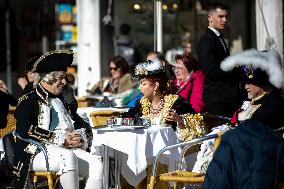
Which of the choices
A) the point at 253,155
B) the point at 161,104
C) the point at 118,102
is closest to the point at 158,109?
the point at 161,104

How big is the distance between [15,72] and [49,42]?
1844 millimetres

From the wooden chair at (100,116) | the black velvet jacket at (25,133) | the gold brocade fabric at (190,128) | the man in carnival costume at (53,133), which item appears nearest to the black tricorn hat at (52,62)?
the man in carnival costume at (53,133)

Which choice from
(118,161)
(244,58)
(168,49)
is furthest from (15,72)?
(244,58)

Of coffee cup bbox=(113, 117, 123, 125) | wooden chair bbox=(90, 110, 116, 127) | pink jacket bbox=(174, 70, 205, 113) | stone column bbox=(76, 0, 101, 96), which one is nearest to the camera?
coffee cup bbox=(113, 117, 123, 125)

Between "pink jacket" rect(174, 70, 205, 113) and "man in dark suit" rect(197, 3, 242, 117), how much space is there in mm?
76

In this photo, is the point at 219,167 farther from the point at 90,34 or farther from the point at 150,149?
the point at 90,34

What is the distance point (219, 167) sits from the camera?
4.97 metres

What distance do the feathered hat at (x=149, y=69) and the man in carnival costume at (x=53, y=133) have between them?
0.64 meters

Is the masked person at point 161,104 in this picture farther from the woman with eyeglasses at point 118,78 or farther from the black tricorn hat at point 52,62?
the woman with eyeglasses at point 118,78

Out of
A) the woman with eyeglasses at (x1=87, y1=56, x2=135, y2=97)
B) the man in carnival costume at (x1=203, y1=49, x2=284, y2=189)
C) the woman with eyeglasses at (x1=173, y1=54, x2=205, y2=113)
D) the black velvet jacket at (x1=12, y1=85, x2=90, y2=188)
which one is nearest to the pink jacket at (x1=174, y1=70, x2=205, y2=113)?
the woman with eyeglasses at (x1=173, y1=54, x2=205, y2=113)

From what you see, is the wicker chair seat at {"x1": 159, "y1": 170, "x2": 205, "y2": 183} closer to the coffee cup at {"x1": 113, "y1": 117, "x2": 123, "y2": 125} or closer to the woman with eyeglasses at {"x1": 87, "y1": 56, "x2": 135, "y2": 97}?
the coffee cup at {"x1": 113, "y1": 117, "x2": 123, "y2": 125}

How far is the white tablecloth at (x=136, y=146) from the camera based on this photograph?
7.39 meters

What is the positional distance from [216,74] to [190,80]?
21.3 inches

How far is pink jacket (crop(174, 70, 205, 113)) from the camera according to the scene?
9.07m
